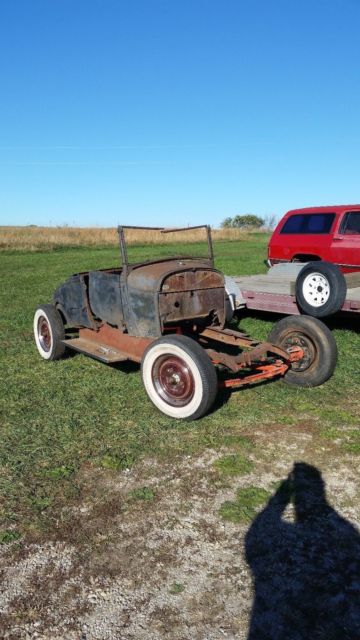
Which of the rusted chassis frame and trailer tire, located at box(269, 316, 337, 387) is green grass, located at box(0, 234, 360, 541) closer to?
trailer tire, located at box(269, 316, 337, 387)

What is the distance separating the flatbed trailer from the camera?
7.29 m

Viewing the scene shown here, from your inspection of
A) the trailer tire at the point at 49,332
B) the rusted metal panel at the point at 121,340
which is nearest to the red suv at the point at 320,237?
the rusted metal panel at the point at 121,340

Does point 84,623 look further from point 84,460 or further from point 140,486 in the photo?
point 84,460

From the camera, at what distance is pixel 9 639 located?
7.09ft

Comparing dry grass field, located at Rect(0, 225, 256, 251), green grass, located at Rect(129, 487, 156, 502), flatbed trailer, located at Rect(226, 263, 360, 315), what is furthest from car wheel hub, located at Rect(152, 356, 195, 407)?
dry grass field, located at Rect(0, 225, 256, 251)

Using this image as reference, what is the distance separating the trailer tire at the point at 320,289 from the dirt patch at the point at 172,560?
341cm

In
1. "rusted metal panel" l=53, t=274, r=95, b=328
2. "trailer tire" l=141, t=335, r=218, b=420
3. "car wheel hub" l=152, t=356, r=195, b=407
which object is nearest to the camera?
"trailer tire" l=141, t=335, r=218, b=420

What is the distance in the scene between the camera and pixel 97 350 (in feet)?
18.1

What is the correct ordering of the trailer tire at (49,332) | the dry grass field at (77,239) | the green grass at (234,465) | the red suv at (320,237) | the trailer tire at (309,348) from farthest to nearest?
the dry grass field at (77,239)
the red suv at (320,237)
the trailer tire at (49,332)
the trailer tire at (309,348)
the green grass at (234,465)

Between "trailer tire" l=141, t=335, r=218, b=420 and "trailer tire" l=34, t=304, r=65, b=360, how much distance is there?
6.70ft

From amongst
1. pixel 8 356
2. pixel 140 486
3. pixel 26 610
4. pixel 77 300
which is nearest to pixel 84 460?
pixel 140 486

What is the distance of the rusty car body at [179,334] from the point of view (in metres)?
4.36

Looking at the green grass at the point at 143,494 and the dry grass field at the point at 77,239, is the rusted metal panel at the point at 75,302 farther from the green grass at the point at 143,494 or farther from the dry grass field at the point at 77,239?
the dry grass field at the point at 77,239

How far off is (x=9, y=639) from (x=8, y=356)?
5063 mm
